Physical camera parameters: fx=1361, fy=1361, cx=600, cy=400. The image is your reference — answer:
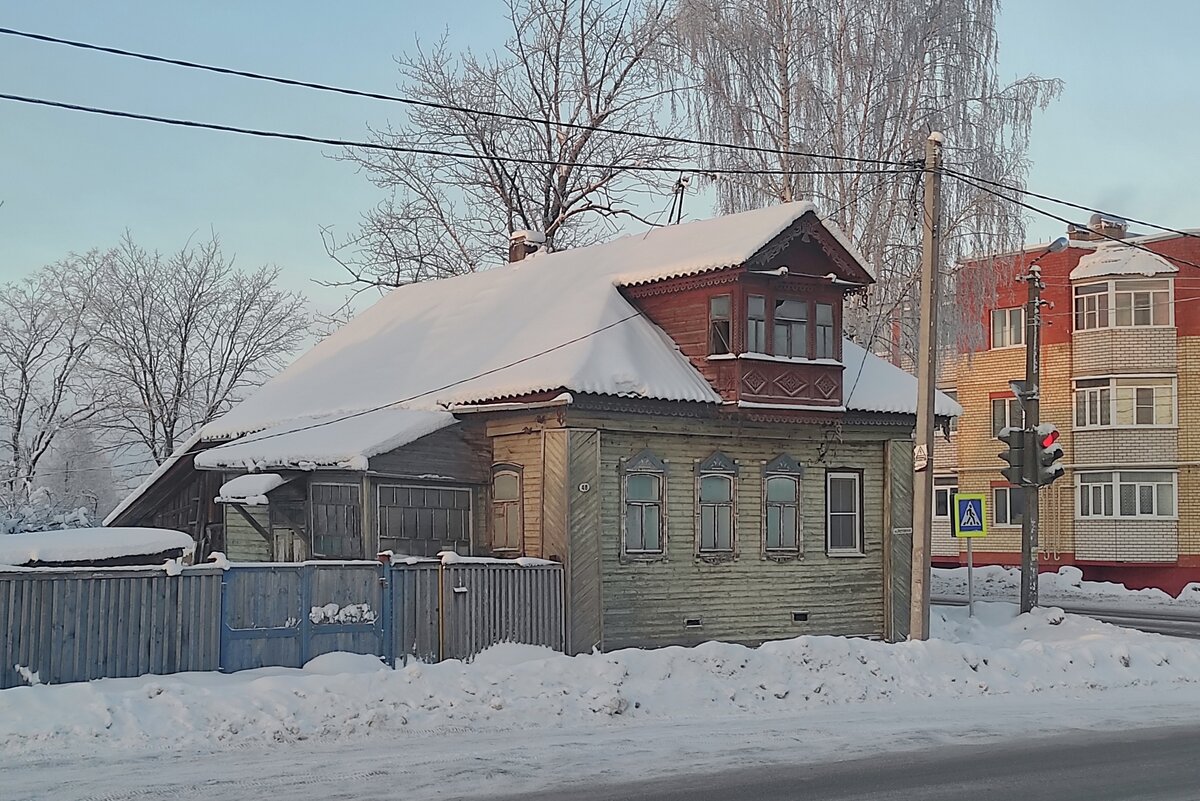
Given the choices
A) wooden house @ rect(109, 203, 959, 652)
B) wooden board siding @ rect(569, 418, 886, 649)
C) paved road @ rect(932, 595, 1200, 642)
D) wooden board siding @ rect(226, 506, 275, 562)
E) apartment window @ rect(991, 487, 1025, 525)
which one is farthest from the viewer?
apartment window @ rect(991, 487, 1025, 525)

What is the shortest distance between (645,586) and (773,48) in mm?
16261

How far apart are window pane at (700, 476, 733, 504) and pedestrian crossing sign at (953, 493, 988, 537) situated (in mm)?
3916

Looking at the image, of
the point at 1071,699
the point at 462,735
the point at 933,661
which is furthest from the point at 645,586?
the point at 462,735

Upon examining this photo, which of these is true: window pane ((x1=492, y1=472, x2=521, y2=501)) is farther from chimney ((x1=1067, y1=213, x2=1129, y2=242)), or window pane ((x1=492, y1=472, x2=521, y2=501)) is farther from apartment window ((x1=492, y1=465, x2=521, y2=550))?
chimney ((x1=1067, y1=213, x2=1129, y2=242))

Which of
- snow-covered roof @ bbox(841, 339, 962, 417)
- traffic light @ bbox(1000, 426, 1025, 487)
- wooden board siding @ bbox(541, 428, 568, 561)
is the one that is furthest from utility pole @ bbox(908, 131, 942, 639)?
wooden board siding @ bbox(541, 428, 568, 561)

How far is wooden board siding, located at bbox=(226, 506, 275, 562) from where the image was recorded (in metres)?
25.8

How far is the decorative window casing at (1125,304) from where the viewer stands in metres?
43.9

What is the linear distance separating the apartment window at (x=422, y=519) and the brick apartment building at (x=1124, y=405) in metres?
25.0

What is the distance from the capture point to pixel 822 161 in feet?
105

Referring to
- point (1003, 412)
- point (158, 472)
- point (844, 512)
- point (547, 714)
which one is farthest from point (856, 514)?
point (1003, 412)

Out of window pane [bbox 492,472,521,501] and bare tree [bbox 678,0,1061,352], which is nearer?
window pane [bbox 492,472,521,501]

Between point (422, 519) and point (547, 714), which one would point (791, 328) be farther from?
point (547, 714)

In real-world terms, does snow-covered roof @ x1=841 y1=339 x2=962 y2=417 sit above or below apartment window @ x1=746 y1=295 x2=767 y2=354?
below

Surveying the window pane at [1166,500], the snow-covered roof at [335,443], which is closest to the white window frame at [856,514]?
the snow-covered roof at [335,443]
